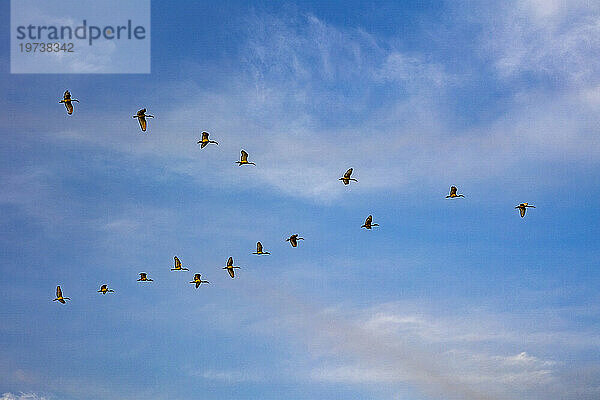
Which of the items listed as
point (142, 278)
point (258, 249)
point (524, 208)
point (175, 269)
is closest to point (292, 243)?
point (258, 249)

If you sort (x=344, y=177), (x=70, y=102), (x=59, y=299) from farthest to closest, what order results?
(x=59, y=299) < (x=344, y=177) < (x=70, y=102)

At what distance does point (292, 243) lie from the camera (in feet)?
506

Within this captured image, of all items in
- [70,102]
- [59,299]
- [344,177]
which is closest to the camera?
[70,102]

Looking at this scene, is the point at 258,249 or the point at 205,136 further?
the point at 258,249

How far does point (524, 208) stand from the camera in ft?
519

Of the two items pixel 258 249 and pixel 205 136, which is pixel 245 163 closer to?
→ pixel 205 136

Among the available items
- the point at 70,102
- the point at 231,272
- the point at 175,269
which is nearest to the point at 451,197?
the point at 231,272

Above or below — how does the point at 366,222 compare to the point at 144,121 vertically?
below

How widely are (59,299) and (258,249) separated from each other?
40608 mm

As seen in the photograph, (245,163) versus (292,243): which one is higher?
(245,163)

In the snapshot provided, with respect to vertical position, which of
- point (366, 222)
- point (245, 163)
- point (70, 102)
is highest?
point (70, 102)

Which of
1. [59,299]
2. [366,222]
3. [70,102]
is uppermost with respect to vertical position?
[70,102]

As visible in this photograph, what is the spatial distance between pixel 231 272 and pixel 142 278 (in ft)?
67.5

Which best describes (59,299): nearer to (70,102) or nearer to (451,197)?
(70,102)
